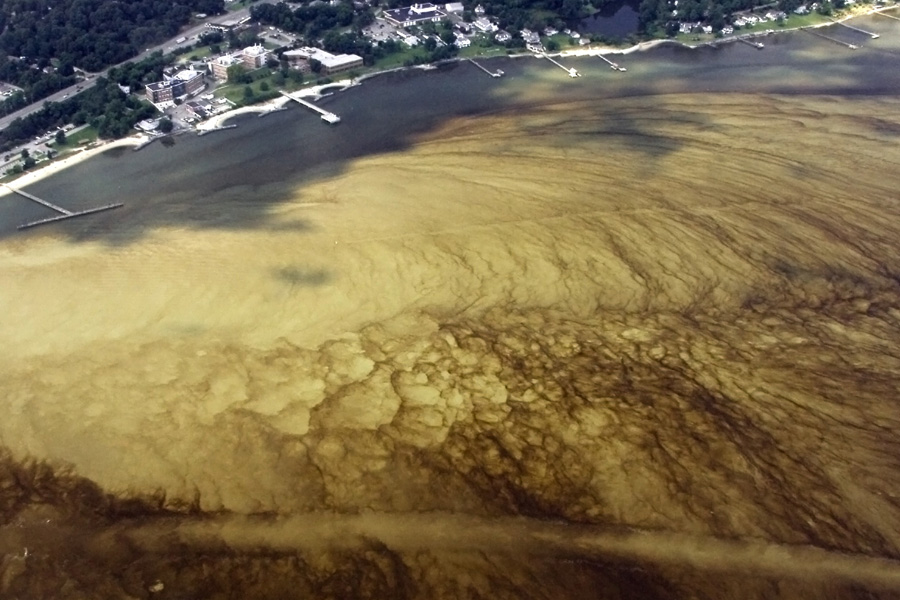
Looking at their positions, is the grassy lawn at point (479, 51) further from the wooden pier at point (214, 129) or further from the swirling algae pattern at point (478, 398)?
the swirling algae pattern at point (478, 398)

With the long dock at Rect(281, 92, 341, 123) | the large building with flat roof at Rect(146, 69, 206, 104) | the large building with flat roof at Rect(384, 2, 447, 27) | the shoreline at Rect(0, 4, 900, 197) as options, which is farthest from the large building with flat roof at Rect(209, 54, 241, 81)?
the large building with flat roof at Rect(384, 2, 447, 27)

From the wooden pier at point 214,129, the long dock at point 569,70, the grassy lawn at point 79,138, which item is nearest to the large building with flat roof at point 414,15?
the long dock at point 569,70

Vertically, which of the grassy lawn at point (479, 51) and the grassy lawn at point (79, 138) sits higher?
the grassy lawn at point (479, 51)

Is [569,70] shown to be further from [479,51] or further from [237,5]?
[237,5]

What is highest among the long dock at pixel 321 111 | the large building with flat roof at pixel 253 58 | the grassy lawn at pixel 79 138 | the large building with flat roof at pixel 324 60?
the large building with flat roof at pixel 253 58

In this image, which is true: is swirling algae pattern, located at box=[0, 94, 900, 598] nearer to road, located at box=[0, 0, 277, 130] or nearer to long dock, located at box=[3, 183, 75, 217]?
long dock, located at box=[3, 183, 75, 217]

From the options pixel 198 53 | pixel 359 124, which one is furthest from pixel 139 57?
pixel 359 124
